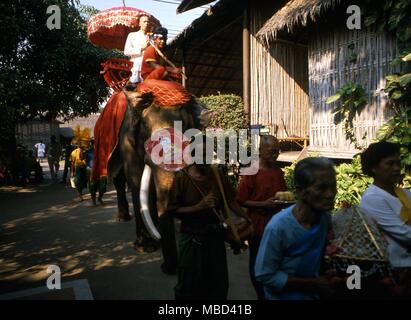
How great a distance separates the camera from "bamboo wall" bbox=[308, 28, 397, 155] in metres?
5.40

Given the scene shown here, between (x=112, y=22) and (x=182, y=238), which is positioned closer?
(x=182, y=238)

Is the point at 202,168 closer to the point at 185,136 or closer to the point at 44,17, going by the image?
the point at 185,136

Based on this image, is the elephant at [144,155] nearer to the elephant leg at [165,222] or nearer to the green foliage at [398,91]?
the elephant leg at [165,222]

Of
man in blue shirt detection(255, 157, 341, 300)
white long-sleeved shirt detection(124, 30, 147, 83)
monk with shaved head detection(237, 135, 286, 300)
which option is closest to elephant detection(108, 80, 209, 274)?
white long-sleeved shirt detection(124, 30, 147, 83)

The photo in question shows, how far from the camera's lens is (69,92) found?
15445 mm

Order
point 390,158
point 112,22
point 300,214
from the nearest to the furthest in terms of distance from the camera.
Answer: point 300,214, point 390,158, point 112,22

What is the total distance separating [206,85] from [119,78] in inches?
285

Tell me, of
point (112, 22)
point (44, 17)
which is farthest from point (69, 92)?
point (112, 22)

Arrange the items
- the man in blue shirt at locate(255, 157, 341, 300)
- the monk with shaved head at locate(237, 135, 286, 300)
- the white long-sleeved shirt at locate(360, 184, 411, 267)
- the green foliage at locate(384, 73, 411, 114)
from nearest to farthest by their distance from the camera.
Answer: the man in blue shirt at locate(255, 157, 341, 300), the white long-sleeved shirt at locate(360, 184, 411, 267), the monk with shaved head at locate(237, 135, 286, 300), the green foliage at locate(384, 73, 411, 114)

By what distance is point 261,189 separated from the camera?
332cm

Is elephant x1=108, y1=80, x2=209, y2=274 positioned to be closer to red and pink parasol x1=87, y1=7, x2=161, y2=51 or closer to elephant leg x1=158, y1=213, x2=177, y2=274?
elephant leg x1=158, y1=213, x2=177, y2=274

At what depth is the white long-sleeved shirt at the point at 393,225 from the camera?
7.33ft

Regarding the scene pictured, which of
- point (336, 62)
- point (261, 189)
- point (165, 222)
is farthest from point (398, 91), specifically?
point (165, 222)

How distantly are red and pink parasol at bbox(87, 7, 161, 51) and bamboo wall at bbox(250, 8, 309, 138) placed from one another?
276 cm
